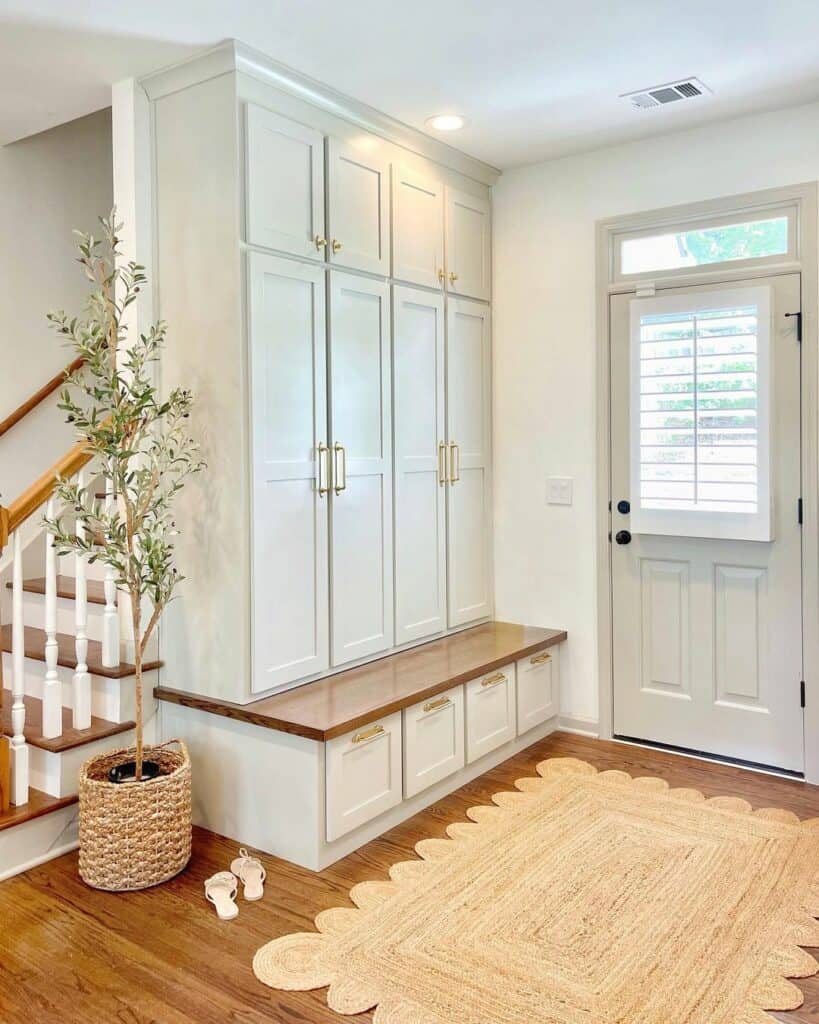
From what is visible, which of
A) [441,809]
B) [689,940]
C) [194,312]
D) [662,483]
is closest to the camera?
[689,940]

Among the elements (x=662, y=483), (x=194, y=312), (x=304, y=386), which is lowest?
(x=662, y=483)

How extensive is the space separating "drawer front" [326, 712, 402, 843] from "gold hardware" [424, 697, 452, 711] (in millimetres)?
170

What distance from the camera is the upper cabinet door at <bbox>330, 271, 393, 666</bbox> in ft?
10.8

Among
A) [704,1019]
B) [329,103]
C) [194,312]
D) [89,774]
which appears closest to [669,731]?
[704,1019]

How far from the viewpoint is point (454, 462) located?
13.0ft

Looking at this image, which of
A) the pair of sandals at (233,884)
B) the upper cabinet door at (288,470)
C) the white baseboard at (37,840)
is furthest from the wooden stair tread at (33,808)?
the upper cabinet door at (288,470)

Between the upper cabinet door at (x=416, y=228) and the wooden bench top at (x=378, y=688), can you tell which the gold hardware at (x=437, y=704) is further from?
the upper cabinet door at (x=416, y=228)

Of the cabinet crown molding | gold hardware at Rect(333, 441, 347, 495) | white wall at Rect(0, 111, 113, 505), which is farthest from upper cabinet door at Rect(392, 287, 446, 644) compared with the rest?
white wall at Rect(0, 111, 113, 505)

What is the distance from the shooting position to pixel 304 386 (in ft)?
10.3

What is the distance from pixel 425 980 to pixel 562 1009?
0.34m

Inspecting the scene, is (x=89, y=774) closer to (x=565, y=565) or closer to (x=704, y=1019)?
(x=704, y=1019)

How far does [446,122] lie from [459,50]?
0.64 meters

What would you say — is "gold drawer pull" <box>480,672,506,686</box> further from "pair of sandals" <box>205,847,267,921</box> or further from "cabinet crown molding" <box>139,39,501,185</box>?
"cabinet crown molding" <box>139,39,501,185</box>

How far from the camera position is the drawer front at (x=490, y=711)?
3457 mm
